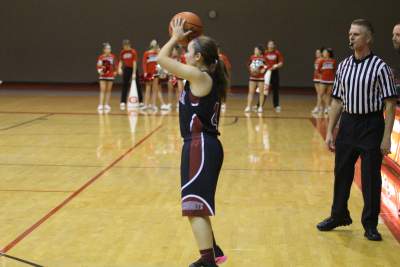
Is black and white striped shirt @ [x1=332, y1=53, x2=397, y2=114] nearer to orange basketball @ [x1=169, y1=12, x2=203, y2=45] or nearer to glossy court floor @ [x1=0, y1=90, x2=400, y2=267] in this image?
glossy court floor @ [x1=0, y1=90, x2=400, y2=267]

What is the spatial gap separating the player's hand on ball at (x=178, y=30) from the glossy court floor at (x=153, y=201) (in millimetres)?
1718

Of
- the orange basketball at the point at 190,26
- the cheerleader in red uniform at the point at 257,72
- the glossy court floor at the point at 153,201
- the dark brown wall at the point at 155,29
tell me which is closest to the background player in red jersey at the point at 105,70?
the glossy court floor at the point at 153,201

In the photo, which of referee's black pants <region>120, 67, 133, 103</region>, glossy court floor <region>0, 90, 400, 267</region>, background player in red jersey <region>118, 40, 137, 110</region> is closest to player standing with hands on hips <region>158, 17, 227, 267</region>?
glossy court floor <region>0, 90, 400, 267</region>

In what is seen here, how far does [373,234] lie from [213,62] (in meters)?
2.30

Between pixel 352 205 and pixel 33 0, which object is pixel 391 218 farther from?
pixel 33 0

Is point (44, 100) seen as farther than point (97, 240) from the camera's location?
Yes

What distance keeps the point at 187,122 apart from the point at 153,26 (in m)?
21.4

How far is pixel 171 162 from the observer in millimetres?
9102

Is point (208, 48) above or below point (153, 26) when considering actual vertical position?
above

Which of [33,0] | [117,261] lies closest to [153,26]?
[33,0]

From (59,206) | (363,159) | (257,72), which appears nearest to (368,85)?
(363,159)

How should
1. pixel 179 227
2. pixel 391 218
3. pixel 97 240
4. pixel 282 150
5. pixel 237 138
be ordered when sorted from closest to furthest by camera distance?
1. pixel 97 240
2. pixel 179 227
3. pixel 391 218
4. pixel 282 150
5. pixel 237 138

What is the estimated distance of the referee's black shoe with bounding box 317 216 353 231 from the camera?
5.63m

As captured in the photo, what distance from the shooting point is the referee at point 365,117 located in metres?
5.26
